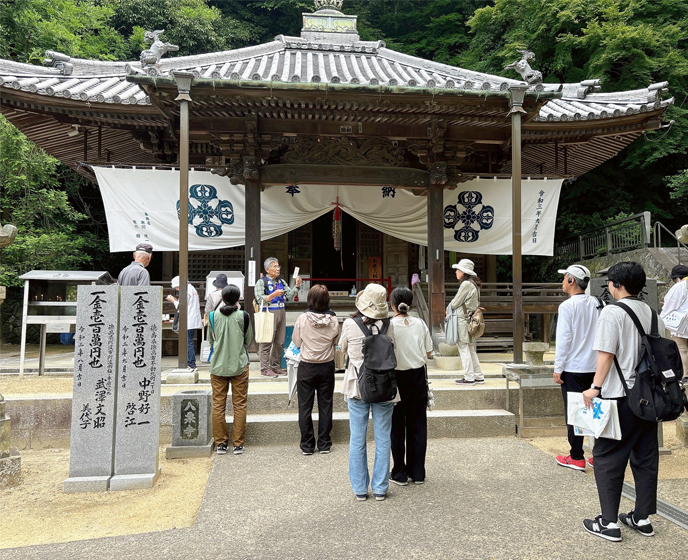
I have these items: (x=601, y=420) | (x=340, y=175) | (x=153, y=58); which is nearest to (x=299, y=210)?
(x=340, y=175)

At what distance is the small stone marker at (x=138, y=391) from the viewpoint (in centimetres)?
431

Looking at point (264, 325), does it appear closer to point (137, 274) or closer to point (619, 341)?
point (137, 274)

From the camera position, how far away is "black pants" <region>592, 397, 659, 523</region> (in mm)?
3086

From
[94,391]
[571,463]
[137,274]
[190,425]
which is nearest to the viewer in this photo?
[94,391]

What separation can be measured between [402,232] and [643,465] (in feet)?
23.4

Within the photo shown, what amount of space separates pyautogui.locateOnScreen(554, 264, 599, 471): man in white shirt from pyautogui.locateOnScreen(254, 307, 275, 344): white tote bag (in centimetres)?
385

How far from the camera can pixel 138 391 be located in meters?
4.45

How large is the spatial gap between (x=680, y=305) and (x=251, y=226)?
689 centimetres

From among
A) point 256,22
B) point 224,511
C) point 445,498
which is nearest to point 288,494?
point 224,511

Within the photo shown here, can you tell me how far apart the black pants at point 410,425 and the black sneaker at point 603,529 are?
4.39 feet

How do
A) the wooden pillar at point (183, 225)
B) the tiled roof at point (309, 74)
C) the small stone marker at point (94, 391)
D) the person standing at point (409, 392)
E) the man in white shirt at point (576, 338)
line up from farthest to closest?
1. the tiled roof at point (309, 74)
2. the wooden pillar at point (183, 225)
3. the man in white shirt at point (576, 338)
4. the small stone marker at point (94, 391)
5. the person standing at point (409, 392)

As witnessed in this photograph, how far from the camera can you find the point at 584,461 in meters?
4.53

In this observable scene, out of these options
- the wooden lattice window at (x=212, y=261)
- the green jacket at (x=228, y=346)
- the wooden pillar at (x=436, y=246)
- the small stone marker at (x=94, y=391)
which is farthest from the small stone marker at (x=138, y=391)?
the wooden lattice window at (x=212, y=261)

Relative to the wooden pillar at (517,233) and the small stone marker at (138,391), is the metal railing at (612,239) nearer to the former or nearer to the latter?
the wooden pillar at (517,233)
